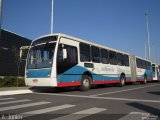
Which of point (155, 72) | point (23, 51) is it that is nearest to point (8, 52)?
point (23, 51)

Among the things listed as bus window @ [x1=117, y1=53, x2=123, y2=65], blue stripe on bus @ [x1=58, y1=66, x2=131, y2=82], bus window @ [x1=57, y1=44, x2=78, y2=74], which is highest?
bus window @ [x1=117, y1=53, x2=123, y2=65]

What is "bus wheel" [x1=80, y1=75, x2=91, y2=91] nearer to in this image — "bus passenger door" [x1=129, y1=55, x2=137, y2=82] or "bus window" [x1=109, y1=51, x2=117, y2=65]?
"bus window" [x1=109, y1=51, x2=117, y2=65]

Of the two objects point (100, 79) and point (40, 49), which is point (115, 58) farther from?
point (40, 49)

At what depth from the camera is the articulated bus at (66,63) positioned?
12.8 m

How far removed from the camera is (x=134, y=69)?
81.9ft

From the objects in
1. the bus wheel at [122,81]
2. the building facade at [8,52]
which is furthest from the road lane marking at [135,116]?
the building facade at [8,52]

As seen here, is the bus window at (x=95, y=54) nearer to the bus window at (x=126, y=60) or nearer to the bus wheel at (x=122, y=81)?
the bus wheel at (x=122, y=81)

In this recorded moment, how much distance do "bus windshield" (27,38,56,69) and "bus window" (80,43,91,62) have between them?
8.32 feet

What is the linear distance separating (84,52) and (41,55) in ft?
10.8

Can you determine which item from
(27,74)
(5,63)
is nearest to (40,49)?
(27,74)

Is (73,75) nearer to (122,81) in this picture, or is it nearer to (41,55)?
(41,55)

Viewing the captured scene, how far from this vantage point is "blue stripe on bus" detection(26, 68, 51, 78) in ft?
41.9

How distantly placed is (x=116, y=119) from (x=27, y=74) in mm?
8861

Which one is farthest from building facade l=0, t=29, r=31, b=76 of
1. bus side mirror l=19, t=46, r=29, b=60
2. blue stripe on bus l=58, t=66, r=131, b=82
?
blue stripe on bus l=58, t=66, r=131, b=82
